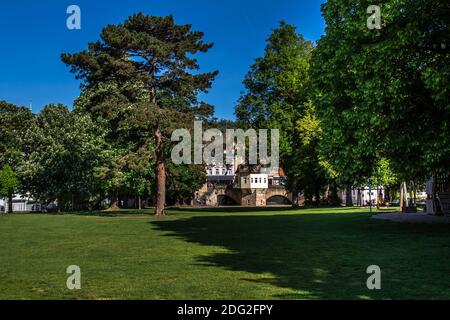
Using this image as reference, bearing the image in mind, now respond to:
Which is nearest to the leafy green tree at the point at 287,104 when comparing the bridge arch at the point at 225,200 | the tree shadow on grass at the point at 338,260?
the tree shadow on grass at the point at 338,260

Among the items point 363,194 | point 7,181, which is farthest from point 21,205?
point 363,194

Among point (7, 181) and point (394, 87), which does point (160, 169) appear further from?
point (7, 181)

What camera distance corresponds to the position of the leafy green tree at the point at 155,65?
46625 millimetres

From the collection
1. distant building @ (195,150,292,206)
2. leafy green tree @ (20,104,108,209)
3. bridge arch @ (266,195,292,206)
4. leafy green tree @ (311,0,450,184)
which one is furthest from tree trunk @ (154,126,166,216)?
bridge arch @ (266,195,292,206)

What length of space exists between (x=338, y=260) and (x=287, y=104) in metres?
52.4

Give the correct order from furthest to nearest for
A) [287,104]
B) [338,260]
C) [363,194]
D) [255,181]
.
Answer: [255,181] < [363,194] < [287,104] < [338,260]

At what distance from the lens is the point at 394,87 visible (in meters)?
22.1

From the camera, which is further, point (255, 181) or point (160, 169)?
point (255, 181)

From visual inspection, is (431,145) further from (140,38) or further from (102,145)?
(102,145)

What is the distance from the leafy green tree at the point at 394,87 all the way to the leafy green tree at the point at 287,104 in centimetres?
3518

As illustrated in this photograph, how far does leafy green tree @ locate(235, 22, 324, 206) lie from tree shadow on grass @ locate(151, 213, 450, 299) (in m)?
38.5

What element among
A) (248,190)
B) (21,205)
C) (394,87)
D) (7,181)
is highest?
(394,87)
